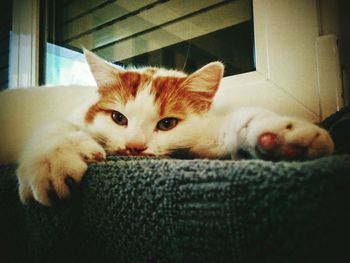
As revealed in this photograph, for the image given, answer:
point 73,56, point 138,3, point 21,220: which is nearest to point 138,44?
point 138,3

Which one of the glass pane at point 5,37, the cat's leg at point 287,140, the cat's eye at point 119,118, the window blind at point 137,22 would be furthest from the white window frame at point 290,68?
the glass pane at point 5,37

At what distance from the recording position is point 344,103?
2.87 ft

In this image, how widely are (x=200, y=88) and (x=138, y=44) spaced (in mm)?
787

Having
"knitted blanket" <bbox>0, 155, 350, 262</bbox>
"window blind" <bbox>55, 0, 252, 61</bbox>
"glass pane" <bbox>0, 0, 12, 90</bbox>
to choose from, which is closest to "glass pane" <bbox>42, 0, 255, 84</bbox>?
"window blind" <bbox>55, 0, 252, 61</bbox>

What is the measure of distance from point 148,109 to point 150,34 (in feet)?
2.67

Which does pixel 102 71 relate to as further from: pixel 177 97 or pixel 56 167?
pixel 56 167

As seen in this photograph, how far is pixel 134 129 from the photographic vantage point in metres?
0.69

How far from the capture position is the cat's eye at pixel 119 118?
77 cm

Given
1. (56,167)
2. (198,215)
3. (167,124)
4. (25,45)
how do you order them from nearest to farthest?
1. (198,215)
2. (56,167)
3. (167,124)
4. (25,45)

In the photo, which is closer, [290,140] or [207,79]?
[290,140]

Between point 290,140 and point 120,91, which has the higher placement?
point 120,91

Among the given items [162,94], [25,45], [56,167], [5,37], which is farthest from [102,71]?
[5,37]

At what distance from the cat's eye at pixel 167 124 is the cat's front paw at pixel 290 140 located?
1.10ft

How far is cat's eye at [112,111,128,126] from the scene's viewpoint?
766mm
